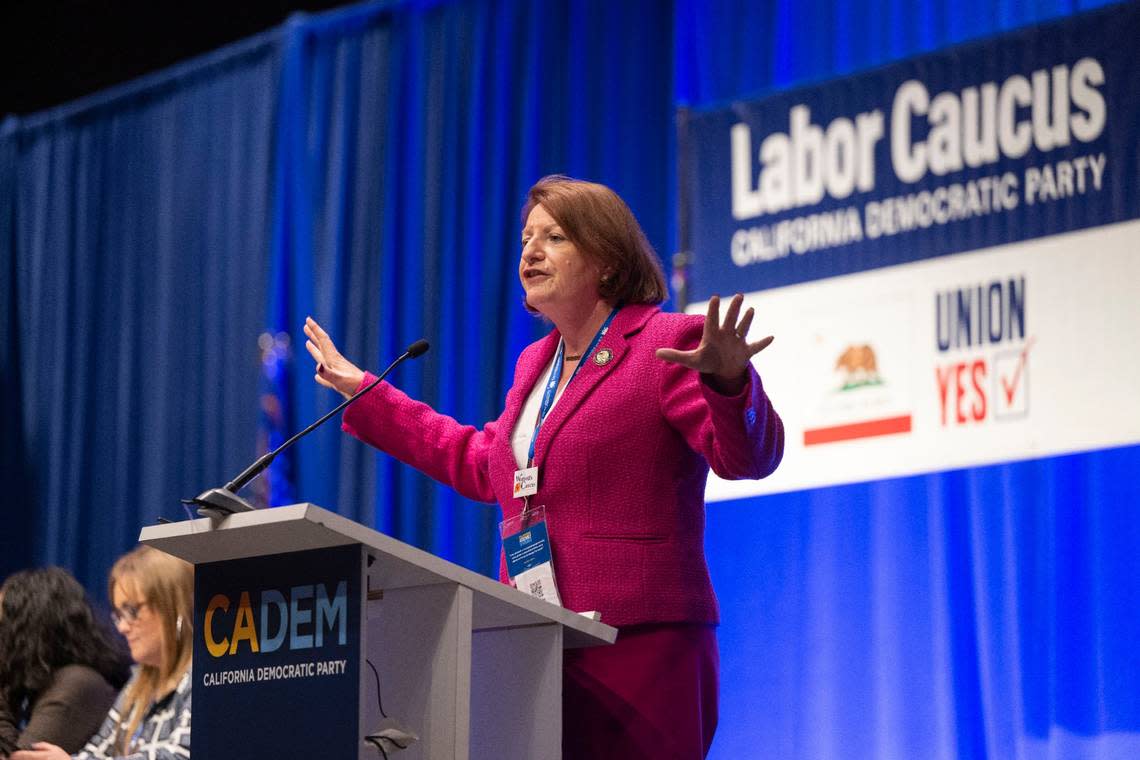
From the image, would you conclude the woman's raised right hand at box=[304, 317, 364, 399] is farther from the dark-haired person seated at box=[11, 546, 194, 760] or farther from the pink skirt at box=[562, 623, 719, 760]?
the dark-haired person seated at box=[11, 546, 194, 760]

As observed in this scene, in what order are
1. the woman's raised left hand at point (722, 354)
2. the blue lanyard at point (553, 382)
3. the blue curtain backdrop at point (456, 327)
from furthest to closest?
1. the blue curtain backdrop at point (456, 327)
2. the blue lanyard at point (553, 382)
3. the woman's raised left hand at point (722, 354)

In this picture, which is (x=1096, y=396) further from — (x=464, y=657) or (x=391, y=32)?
(x=391, y=32)

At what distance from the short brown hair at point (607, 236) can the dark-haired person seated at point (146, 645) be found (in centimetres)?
139

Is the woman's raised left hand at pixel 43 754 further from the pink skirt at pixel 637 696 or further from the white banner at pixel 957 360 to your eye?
the white banner at pixel 957 360

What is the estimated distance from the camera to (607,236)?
254cm

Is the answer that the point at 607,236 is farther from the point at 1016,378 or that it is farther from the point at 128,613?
the point at 128,613

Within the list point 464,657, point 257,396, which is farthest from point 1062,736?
point 257,396

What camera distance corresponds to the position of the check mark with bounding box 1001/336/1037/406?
3688mm

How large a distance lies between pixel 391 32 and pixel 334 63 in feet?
0.85

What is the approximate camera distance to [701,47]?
471cm

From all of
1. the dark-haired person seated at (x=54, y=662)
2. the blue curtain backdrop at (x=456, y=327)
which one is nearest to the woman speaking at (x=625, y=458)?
the blue curtain backdrop at (x=456, y=327)

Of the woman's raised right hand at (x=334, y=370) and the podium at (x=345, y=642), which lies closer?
the podium at (x=345, y=642)

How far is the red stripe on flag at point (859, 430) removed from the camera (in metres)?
3.89

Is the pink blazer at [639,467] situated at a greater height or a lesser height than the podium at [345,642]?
greater
